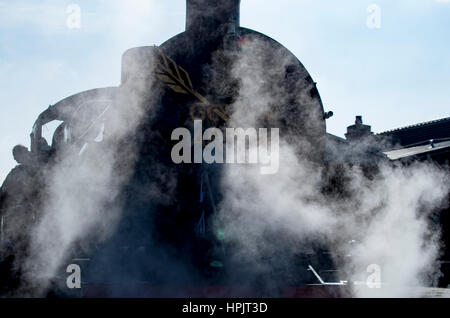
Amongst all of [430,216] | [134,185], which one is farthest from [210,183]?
[430,216]

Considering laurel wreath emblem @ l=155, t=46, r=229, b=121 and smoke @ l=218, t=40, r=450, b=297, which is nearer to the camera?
smoke @ l=218, t=40, r=450, b=297

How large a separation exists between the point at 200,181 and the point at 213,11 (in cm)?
258

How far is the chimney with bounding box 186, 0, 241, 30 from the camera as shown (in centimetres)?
610

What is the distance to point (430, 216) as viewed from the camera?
34.0 feet

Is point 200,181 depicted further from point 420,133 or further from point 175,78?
point 420,133

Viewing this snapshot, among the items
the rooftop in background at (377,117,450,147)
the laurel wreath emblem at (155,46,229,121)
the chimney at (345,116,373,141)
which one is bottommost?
the laurel wreath emblem at (155,46,229,121)

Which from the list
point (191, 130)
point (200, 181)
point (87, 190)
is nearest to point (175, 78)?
point (191, 130)

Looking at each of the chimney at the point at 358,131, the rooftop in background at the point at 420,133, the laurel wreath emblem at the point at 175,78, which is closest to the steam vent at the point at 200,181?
the laurel wreath emblem at the point at 175,78

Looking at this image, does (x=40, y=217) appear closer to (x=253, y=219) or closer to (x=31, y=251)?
(x=31, y=251)

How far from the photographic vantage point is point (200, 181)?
5.26m

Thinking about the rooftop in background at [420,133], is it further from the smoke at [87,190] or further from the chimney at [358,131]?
the smoke at [87,190]

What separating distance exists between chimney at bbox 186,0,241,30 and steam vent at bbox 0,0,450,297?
21 millimetres

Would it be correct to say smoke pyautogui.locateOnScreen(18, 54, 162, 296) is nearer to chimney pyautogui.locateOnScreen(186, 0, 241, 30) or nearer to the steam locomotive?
the steam locomotive

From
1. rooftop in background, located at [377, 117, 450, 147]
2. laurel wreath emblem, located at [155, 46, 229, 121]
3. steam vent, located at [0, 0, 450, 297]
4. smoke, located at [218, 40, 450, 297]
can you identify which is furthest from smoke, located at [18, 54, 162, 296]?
rooftop in background, located at [377, 117, 450, 147]
